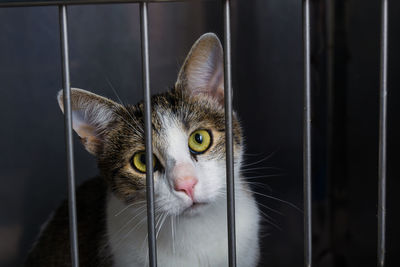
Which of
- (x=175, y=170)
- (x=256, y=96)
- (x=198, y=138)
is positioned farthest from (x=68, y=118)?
(x=256, y=96)

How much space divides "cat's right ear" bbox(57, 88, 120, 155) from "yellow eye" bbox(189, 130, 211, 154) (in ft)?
0.63

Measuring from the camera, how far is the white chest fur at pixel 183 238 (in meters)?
1.06

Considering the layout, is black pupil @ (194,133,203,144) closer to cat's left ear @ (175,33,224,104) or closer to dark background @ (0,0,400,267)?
cat's left ear @ (175,33,224,104)

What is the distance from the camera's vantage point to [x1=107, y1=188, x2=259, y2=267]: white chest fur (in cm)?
106

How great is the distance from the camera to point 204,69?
1084 millimetres

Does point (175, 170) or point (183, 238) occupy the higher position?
point (175, 170)

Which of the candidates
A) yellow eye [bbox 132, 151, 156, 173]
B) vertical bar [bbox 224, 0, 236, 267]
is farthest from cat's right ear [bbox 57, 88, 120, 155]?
vertical bar [bbox 224, 0, 236, 267]

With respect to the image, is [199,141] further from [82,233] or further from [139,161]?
[82,233]

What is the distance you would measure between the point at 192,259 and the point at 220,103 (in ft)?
1.24

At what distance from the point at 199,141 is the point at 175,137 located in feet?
0.20

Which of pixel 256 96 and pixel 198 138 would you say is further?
pixel 256 96

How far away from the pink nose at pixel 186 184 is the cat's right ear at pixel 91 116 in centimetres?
27
